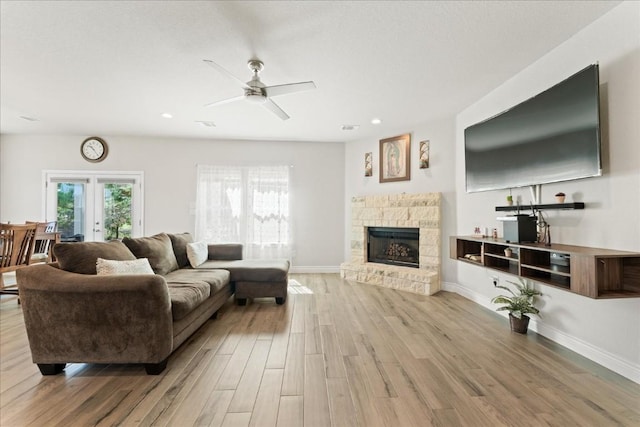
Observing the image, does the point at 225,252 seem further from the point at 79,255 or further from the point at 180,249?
the point at 79,255

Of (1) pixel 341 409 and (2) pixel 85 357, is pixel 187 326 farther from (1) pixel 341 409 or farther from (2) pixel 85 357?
(1) pixel 341 409

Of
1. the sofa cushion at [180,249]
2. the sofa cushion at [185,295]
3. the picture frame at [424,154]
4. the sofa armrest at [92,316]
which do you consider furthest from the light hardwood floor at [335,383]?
the picture frame at [424,154]

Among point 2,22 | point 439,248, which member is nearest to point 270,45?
point 2,22

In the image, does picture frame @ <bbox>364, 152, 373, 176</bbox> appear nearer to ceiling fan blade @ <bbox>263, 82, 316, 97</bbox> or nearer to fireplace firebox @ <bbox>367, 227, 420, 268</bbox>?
fireplace firebox @ <bbox>367, 227, 420, 268</bbox>

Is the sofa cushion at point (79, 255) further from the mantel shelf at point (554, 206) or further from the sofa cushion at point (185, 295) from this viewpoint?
the mantel shelf at point (554, 206)

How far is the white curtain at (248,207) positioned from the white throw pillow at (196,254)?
1.49 meters

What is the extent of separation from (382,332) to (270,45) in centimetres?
282

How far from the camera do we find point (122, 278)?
1961 mm

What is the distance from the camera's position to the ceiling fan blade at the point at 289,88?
8.07ft

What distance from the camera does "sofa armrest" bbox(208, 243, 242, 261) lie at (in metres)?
4.20

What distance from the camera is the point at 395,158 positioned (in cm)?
488

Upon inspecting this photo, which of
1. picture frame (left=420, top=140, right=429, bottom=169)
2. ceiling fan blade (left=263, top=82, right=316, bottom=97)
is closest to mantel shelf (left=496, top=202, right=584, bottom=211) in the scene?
picture frame (left=420, top=140, right=429, bottom=169)

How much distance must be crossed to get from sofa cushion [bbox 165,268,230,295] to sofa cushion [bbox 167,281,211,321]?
0.37 feet

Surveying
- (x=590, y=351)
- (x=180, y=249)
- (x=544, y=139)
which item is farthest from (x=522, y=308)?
(x=180, y=249)
